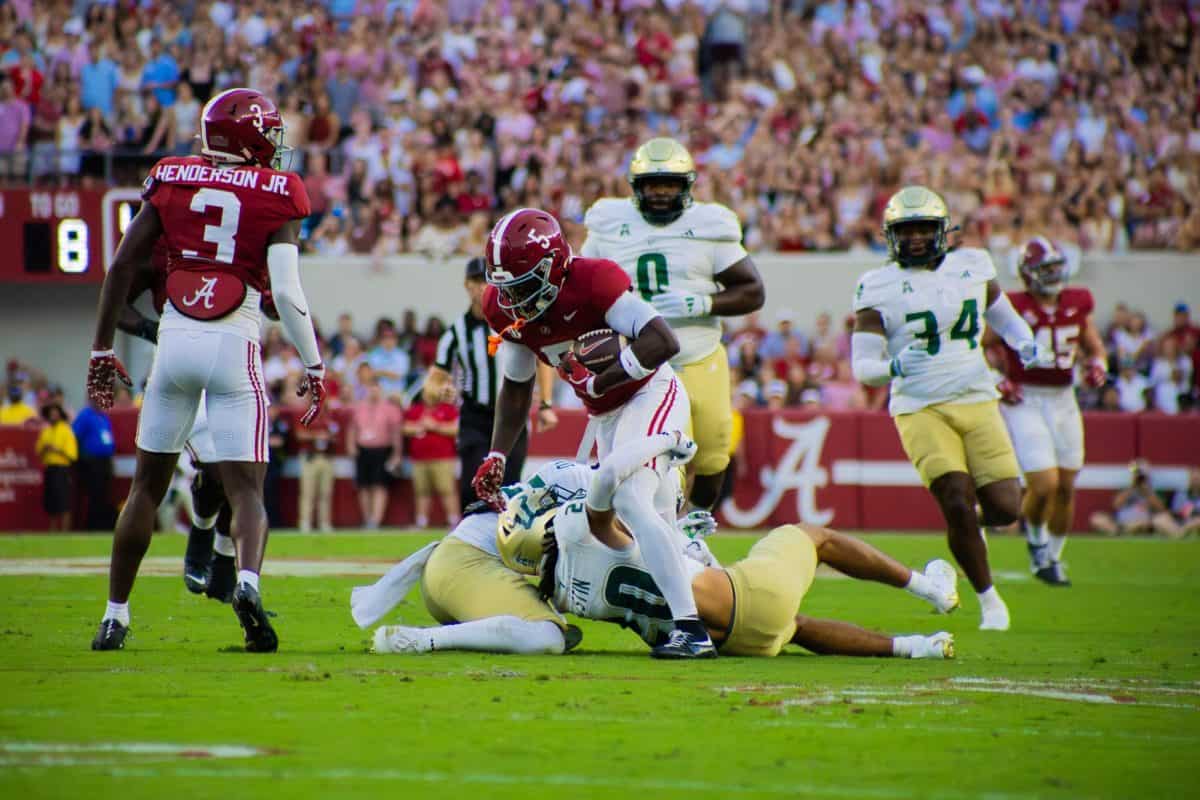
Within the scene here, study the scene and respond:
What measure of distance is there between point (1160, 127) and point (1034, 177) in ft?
5.61

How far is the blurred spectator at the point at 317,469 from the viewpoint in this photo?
1738cm

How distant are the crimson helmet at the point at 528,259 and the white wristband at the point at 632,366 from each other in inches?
15.1

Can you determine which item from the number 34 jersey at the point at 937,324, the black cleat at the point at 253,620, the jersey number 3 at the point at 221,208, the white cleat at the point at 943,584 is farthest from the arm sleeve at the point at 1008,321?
the black cleat at the point at 253,620

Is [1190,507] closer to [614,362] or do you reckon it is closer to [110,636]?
[614,362]

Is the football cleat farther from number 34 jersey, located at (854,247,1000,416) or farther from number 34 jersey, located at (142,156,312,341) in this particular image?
number 34 jersey, located at (854,247,1000,416)

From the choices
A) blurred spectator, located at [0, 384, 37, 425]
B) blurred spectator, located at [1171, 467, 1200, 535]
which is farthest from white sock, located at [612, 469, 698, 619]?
blurred spectator, located at [0, 384, 37, 425]

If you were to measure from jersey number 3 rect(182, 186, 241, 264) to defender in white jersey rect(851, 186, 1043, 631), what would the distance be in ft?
11.5

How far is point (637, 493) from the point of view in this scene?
629 cm

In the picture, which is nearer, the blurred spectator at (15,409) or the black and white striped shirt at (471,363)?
the black and white striped shirt at (471,363)

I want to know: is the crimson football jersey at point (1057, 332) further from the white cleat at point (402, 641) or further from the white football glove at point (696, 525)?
the white cleat at point (402, 641)

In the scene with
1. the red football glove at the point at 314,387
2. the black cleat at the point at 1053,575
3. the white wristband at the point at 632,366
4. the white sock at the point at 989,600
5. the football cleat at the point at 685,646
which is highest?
the white wristband at the point at 632,366

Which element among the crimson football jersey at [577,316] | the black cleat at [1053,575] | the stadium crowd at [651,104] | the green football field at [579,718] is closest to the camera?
the green football field at [579,718]

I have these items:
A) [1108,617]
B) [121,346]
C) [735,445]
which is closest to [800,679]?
[1108,617]

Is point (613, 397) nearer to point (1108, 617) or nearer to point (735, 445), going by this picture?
point (1108, 617)
